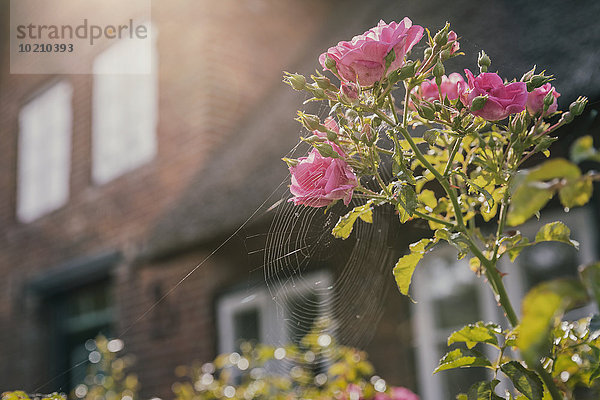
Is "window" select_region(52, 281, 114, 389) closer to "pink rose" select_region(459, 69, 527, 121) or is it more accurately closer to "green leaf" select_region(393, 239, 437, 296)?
"green leaf" select_region(393, 239, 437, 296)

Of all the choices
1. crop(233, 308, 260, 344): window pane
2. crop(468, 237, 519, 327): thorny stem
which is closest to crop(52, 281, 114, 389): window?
crop(233, 308, 260, 344): window pane

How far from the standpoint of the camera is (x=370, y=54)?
0.85 m

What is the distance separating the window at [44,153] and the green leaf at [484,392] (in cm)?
609

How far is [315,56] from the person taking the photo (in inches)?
185

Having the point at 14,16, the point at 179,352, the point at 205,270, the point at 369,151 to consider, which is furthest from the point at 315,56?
the point at 369,151

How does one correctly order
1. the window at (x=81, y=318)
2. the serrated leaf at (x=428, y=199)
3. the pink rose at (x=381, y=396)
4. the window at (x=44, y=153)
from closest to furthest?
1. the serrated leaf at (x=428, y=199)
2. the pink rose at (x=381, y=396)
3. the window at (x=81, y=318)
4. the window at (x=44, y=153)

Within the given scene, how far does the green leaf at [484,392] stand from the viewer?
90cm

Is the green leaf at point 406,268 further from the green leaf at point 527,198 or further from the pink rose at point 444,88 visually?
the green leaf at point 527,198

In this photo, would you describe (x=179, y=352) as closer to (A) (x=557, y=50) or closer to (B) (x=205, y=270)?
(B) (x=205, y=270)

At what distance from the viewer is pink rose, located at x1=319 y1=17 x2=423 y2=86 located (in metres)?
0.85

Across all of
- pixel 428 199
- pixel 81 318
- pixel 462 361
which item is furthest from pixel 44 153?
pixel 462 361


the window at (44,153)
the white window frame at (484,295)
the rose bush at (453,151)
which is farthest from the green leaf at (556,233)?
the window at (44,153)

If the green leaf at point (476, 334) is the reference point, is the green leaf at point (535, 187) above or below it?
above

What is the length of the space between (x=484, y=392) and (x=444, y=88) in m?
0.43
